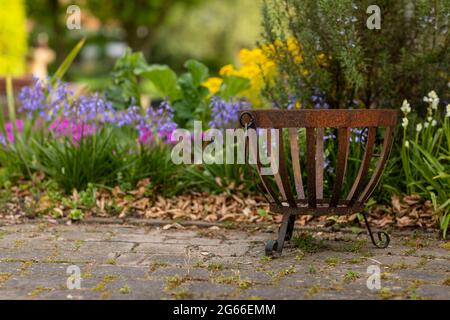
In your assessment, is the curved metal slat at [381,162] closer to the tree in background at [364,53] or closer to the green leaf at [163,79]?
the tree in background at [364,53]

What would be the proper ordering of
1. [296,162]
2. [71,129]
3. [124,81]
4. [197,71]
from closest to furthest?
[296,162]
[71,129]
[197,71]
[124,81]

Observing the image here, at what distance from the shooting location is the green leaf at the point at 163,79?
20.9ft

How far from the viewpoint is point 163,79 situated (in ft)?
21.2

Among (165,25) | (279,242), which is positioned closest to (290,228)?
(279,242)

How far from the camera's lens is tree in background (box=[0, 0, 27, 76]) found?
12.1m

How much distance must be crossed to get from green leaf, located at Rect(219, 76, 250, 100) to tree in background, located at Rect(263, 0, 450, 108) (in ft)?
2.23

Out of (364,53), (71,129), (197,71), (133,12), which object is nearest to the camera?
(364,53)

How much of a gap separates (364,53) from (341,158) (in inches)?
59.3

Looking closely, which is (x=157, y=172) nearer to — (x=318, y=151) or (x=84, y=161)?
(x=84, y=161)

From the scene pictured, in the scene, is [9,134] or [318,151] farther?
[9,134]

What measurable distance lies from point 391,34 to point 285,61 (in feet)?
2.67

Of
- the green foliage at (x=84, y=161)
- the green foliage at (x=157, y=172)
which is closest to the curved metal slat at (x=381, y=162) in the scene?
the green foliage at (x=157, y=172)

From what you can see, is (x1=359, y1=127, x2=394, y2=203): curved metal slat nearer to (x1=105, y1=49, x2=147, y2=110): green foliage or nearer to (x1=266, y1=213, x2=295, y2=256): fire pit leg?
(x1=266, y1=213, x2=295, y2=256): fire pit leg

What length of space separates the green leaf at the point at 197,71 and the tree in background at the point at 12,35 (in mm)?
6435
